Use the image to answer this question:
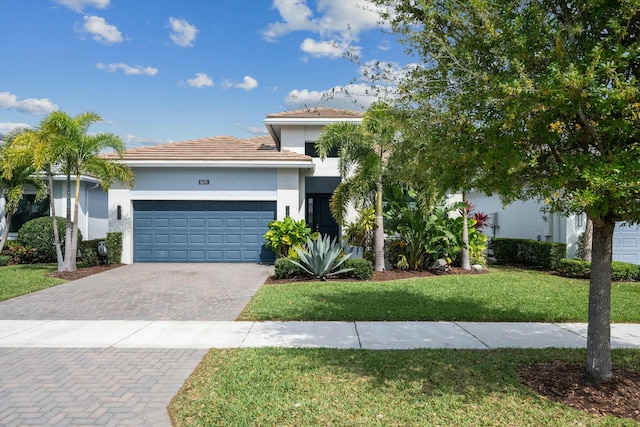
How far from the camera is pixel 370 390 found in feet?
15.0

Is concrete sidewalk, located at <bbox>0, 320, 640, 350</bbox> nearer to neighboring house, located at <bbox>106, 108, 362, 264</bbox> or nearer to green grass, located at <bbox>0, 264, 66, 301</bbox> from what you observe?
green grass, located at <bbox>0, 264, 66, 301</bbox>

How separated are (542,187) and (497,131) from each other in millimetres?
679

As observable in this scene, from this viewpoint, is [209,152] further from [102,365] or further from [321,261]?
[102,365]

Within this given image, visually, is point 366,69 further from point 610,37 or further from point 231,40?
point 231,40

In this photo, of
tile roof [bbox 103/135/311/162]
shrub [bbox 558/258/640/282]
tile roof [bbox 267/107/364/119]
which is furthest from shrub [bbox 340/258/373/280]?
tile roof [bbox 267/107/364/119]

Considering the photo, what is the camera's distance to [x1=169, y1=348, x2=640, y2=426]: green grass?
156 inches

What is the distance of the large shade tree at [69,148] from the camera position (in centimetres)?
1298

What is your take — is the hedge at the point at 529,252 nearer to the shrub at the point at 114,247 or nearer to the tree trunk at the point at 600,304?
the tree trunk at the point at 600,304

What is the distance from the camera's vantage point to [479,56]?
4.29m

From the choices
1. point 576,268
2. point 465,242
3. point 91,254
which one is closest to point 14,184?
point 91,254

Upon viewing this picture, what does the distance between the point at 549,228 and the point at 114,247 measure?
15.7m

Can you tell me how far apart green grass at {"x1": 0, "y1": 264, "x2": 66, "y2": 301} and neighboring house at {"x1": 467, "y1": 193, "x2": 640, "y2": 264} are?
44.9ft

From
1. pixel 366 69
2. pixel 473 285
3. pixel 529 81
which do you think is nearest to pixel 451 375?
pixel 529 81

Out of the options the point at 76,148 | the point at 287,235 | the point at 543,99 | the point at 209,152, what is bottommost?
the point at 287,235
